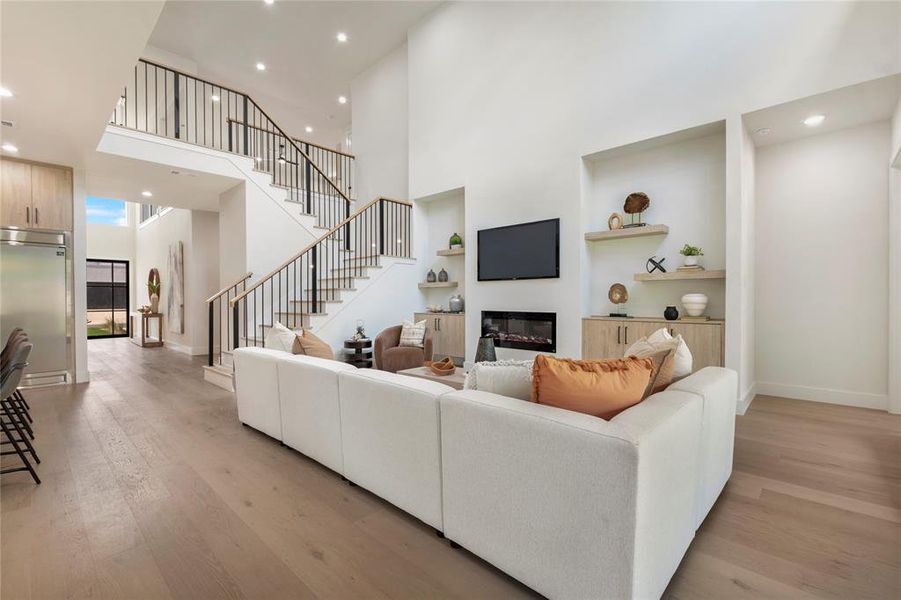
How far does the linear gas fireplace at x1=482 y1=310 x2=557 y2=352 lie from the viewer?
5340 millimetres

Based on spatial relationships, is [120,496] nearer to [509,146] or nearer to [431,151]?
[509,146]

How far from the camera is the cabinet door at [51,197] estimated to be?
16.7 ft

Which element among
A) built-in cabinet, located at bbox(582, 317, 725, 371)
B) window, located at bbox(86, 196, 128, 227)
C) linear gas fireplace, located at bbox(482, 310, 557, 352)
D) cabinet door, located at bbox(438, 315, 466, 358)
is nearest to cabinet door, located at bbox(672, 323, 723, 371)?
built-in cabinet, located at bbox(582, 317, 725, 371)

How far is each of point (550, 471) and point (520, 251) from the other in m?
4.40

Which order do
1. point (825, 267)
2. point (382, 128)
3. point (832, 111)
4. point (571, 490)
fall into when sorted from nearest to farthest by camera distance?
point (571, 490) → point (832, 111) → point (825, 267) → point (382, 128)

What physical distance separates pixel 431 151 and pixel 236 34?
4.14 m

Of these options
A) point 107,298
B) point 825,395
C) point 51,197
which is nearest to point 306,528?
point 825,395

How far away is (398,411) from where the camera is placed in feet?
6.46

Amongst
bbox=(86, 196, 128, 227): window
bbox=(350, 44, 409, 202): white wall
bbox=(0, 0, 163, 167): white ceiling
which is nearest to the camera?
bbox=(0, 0, 163, 167): white ceiling

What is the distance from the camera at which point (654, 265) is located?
4.76 m

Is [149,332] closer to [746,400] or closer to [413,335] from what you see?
[413,335]

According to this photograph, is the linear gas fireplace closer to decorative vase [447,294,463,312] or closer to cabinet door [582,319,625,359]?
cabinet door [582,319,625,359]

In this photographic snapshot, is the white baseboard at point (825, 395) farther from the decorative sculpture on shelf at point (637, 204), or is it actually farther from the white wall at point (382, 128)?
the white wall at point (382, 128)

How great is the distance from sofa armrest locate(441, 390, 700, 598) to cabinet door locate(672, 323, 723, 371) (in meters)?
2.81
